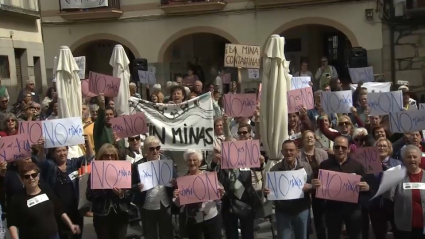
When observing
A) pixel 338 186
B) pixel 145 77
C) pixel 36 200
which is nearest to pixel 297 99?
pixel 338 186

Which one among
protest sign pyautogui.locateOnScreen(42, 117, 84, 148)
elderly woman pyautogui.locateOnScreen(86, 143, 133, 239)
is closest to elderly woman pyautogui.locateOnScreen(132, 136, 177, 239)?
elderly woman pyautogui.locateOnScreen(86, 143, 133, 239)

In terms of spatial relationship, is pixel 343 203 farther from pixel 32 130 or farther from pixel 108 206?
pixel 32 130

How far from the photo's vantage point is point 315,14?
1788 cm

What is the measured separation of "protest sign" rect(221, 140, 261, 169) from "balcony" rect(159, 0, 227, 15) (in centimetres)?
1292

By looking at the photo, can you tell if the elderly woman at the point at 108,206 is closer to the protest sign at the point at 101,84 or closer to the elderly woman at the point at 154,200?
the elderly woman at the point at 154,200

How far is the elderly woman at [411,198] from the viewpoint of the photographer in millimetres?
5570

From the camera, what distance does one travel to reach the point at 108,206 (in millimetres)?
5973

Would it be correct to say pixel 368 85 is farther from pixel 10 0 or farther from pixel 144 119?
pixel 10 0

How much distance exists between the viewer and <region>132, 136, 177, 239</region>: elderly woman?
617 cm

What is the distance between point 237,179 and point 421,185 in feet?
5.95

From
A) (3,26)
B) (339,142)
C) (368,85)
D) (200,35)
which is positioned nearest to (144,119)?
(339,142)

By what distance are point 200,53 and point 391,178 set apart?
653 inches

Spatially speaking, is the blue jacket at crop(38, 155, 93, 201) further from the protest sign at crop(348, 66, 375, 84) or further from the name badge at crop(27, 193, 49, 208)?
the protest sign at crop(348, 66, 375, 84)

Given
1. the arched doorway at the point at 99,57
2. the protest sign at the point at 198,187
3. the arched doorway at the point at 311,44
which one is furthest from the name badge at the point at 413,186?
the arched doorway at the point at 99,57
